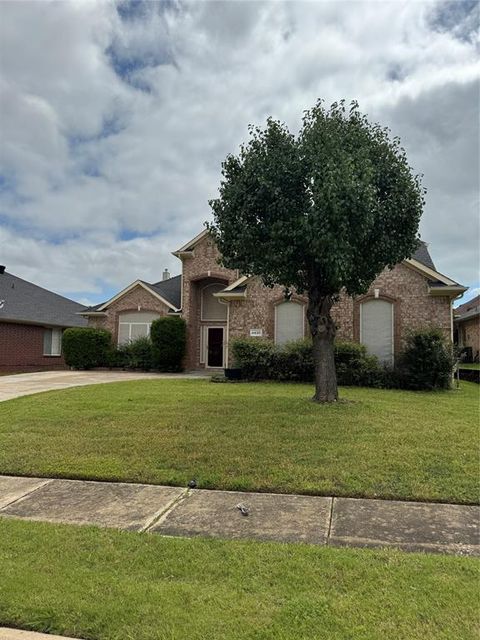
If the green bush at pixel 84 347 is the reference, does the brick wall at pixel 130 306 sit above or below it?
above

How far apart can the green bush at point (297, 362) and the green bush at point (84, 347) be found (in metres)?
9.43

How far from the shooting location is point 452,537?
3.98m

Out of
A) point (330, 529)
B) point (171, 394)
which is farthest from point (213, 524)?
point (171, 394)

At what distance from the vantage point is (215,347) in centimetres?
2439

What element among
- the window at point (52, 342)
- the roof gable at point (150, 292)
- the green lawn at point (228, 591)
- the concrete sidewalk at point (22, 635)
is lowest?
the concrete sidewalk at point (22, 635)

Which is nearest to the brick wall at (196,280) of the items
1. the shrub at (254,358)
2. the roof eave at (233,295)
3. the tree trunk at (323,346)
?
the roof eave at (233,295)

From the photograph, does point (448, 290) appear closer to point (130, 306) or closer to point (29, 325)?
point (130, 306)

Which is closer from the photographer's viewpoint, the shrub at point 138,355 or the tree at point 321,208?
the tree at point 321,208

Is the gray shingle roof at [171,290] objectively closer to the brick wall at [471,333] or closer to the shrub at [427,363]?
the shrub at [427,363]

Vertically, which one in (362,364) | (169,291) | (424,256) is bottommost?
(362,364)

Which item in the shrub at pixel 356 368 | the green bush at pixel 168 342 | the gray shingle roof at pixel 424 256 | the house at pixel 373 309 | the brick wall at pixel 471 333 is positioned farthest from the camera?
the brick wall at pixel 471 333

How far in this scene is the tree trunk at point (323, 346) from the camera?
1003 cm

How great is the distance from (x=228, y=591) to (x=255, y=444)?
3827 mm

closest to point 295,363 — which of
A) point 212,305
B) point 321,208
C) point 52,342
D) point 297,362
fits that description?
point 297,362
